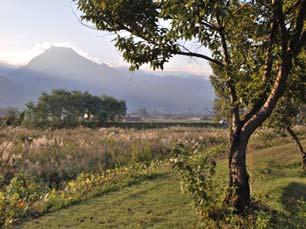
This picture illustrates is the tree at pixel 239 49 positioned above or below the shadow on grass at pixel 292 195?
above

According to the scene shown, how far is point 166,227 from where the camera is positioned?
6.49 m

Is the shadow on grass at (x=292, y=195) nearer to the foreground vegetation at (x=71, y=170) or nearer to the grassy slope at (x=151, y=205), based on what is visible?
the grassy slope at (x=151, y=205)

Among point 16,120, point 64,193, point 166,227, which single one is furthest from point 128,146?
point 16,120

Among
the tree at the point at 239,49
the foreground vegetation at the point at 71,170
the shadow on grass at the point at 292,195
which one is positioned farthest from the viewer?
the foreground vegetation at the point at 71,170

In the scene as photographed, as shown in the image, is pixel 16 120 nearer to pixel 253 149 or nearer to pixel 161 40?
pixel 253 149

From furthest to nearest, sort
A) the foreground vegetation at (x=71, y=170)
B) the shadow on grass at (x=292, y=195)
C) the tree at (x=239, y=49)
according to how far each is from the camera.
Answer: the foreground vegetation at (x=71, y=170), the shadow on grass at (x=292, y=195), the tree at (x=239, y=49)

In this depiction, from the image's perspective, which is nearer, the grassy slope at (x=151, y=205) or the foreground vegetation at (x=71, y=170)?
the grassy slope at (x=151, y=205)

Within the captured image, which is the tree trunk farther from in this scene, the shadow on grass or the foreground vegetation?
the shadow on grass

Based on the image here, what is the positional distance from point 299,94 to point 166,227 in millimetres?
4300

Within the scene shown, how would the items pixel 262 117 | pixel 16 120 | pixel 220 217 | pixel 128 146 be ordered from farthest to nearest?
pixel 16 120 → pixel 128 146 → pixel 262 117 → pixel 220 217

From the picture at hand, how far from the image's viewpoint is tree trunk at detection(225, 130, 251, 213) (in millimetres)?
6301

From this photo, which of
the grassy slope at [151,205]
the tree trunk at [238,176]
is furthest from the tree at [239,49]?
the grassy slope at [151,205]

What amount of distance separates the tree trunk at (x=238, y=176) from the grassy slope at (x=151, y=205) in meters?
0.85

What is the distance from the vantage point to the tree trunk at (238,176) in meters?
6.30
